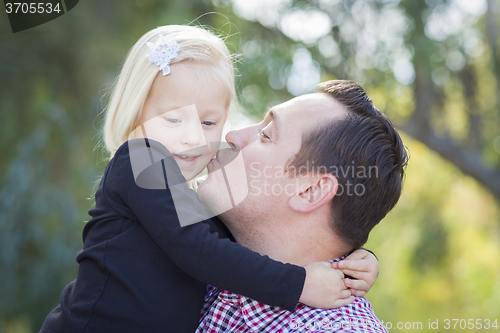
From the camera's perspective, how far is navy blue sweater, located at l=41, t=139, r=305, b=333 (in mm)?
1195

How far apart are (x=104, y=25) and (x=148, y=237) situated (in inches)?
114

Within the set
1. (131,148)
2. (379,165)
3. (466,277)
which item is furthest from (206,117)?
(466,277)

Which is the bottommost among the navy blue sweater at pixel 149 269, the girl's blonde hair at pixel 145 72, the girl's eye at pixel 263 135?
the navy blue sweater at pixel 149 269

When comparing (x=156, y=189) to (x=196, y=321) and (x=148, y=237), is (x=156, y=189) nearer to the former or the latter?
(x=148, y=237)

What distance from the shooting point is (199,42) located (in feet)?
5.67

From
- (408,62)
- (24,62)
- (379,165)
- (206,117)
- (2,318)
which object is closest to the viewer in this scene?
(379,165)

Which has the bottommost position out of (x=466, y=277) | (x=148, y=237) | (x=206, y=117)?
(x=466, y=277)

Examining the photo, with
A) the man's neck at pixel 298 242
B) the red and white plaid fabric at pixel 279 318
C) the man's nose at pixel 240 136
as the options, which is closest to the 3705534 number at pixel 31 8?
A: the man's nose at pixel 240 136

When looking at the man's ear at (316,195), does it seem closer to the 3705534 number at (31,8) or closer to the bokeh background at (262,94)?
the bokeh background at (262,94)

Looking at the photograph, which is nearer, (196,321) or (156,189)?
(156,189)

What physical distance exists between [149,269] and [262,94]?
356 cm

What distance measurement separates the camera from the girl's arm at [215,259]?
119 centimetres

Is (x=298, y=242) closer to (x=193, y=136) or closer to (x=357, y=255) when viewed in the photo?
(x=357, y=255)

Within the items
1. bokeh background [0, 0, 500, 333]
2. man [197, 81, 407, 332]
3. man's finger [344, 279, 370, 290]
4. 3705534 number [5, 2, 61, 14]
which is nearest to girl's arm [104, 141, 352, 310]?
man's finger [344, 279, 370, 290]
